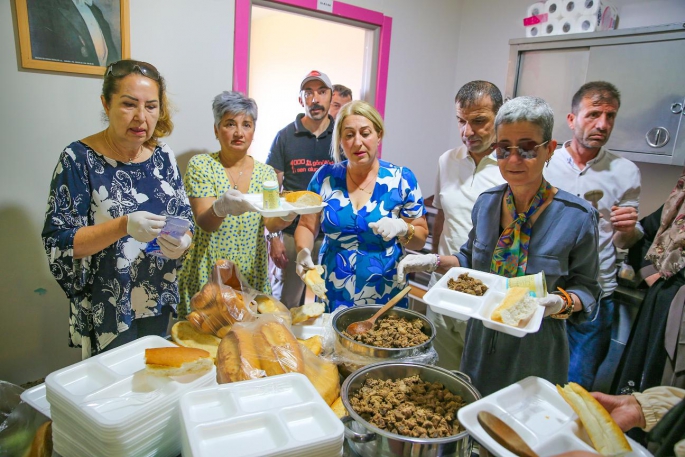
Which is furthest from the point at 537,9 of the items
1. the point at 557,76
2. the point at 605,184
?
the point at 605,184

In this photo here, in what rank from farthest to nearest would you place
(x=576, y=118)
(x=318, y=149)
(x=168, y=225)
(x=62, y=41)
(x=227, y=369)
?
(x=318, y=149) < (x=576, y=118) < (x=62, y=41) < (x=168, y=225) < (x=227, y=369)

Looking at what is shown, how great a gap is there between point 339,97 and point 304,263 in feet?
7.11

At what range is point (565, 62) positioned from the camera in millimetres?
3320

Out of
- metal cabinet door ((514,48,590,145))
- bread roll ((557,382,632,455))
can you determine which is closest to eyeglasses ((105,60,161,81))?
bread roll ((557,382,632,455))

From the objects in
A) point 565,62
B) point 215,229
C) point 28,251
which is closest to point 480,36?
point 565,62

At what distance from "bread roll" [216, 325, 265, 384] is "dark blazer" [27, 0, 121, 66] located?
2.12m

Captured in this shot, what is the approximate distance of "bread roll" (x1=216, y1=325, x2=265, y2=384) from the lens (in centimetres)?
116

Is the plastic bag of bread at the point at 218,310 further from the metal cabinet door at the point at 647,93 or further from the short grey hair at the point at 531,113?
the metal cabinet door at the point at 647,93

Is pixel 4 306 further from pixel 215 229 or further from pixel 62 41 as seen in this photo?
pixel 62 41

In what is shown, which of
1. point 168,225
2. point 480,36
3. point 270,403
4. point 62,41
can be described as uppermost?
point 480,36

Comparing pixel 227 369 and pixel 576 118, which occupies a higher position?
pixel 576 118

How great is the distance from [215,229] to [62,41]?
141 centimetres

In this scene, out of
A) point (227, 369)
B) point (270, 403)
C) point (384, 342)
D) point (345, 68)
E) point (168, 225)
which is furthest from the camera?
point (345, 68)

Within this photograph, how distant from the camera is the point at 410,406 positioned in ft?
3.61
